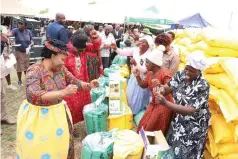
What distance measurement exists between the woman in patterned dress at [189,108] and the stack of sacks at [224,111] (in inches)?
6.9

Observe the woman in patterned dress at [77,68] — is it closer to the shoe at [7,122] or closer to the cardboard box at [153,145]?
the shoe at [7,122]

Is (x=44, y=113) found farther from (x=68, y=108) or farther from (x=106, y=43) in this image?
(x=106, y=43)

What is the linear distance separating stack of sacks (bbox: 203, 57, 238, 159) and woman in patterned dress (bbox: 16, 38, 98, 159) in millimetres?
1455

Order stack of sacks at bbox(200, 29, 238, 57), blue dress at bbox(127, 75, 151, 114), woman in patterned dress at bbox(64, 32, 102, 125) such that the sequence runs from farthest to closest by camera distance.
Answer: blue dress at bbox(127, 75, 151, 114), woman in patterned dress at bbox(64, 32, 102, 125), stack of sacks at bbox(200, 29, 238, 57)

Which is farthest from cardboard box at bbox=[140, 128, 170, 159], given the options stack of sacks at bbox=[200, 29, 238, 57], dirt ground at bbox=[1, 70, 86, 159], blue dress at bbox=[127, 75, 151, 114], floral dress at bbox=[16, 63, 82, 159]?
blue dress at bbox=[127, 75, 151, 114]

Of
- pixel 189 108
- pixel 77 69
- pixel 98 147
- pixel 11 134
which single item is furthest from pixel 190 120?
pixel 11 134

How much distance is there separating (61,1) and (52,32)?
901 cm

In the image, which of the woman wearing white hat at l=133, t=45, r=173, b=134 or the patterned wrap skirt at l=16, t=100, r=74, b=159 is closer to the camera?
the patterned wrap skirt at l=16, t=100, r=74, b=159

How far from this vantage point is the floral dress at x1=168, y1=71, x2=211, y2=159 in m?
2.27

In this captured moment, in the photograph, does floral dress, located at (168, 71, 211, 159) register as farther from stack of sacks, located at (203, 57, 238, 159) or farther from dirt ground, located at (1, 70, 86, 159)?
dirt ground, located at (1, 70, 86, 159)

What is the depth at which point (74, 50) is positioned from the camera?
376cm

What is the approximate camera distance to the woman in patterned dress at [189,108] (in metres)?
2.27

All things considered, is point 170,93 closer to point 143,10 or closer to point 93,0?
point 93,0

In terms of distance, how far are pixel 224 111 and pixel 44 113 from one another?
5.35 feet
